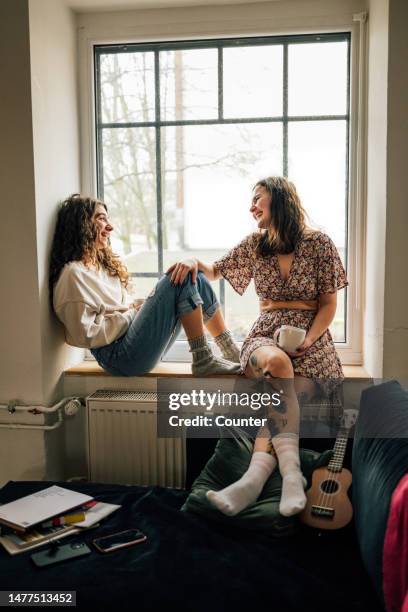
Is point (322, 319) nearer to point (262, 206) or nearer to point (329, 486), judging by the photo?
point (262, 206)

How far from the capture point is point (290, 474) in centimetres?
181

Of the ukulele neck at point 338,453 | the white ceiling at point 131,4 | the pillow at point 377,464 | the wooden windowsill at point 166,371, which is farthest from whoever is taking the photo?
the white ceiling at point 131,4

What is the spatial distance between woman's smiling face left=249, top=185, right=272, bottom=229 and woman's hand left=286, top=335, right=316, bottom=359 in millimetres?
477

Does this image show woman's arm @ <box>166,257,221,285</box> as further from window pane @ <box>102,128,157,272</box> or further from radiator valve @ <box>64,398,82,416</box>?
radiator valve @ <box>64,398,82,416</box>

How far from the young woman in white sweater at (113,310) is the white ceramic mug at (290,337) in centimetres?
27

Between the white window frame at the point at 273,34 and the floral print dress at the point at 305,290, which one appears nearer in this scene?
the floral print dress at the point at 305,290

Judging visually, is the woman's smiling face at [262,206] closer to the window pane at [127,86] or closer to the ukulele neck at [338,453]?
the window pane at [127,86]

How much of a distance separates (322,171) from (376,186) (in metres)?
0.32

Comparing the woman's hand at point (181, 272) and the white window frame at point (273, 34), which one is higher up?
the white window frame at point (273, 34)

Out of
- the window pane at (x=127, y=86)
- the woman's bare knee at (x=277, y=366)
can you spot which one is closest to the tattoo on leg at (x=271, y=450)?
the woman's bare knee at (x=277, y=366)

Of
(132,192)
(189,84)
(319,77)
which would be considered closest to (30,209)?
(132,192)

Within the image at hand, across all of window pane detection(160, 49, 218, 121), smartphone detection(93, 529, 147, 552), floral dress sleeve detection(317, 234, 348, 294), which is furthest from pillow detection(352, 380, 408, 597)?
window pane detection(160, 49, 218, 121)

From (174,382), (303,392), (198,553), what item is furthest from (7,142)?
(198,553)

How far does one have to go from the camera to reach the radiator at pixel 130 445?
230 centimetres
